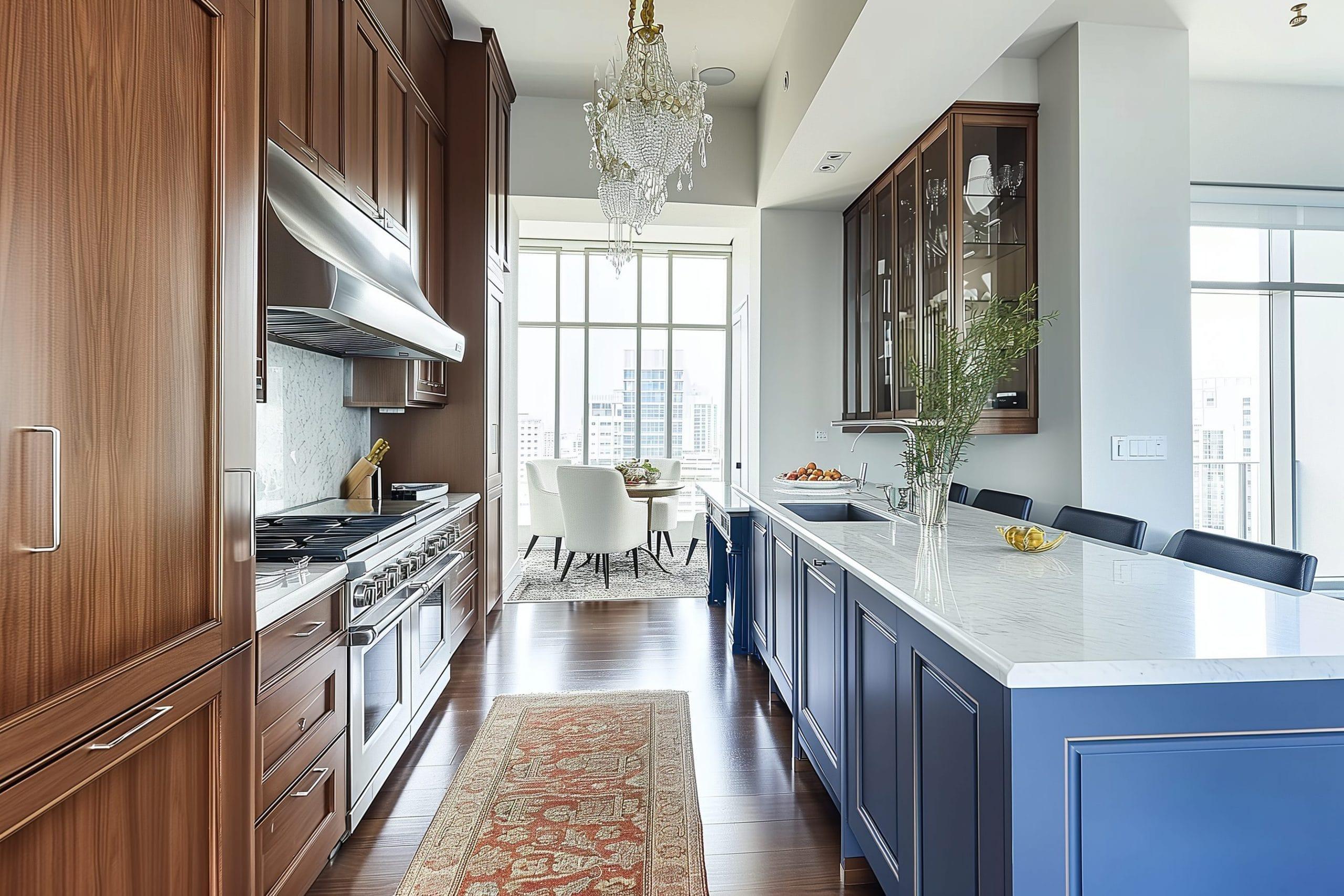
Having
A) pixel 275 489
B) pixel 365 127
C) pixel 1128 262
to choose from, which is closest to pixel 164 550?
pixel 275 489

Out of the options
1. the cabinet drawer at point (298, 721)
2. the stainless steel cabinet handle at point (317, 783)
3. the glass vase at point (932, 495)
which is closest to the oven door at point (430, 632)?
the cabinet drawer at point (298, 721)

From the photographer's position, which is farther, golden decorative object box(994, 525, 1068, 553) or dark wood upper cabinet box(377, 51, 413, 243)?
dark wood upper cabinet box(377, 51, 413, 243)

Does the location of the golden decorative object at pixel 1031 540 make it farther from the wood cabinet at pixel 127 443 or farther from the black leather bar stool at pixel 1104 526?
the wood cabinet at pixel 127 443

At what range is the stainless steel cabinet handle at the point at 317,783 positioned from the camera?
1670 mm

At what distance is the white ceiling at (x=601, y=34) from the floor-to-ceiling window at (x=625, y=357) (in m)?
2.98

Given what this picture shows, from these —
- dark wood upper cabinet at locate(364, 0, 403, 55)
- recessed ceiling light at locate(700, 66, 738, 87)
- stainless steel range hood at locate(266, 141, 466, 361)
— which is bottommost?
stainless steel range hood at locate(266, 141, 466, 361)

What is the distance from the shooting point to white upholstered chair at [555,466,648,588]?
5262mm

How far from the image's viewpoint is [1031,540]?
183 centimetres

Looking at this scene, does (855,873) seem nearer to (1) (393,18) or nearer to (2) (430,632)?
(2) (430,632)

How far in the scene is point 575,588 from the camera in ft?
17.5

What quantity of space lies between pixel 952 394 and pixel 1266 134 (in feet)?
→ 11.9

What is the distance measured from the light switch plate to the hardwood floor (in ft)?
6.36

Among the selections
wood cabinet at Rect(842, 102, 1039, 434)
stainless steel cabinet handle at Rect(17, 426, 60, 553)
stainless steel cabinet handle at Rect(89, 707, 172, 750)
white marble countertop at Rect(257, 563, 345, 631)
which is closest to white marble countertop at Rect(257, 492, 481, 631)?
white marble countertop at Rect(257, 563, 345, 631)

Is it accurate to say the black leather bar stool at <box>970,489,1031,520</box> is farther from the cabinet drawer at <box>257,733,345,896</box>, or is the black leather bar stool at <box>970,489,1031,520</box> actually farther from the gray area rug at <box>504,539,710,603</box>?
the cabinet drawer at <box>257,733,345,896</box>
